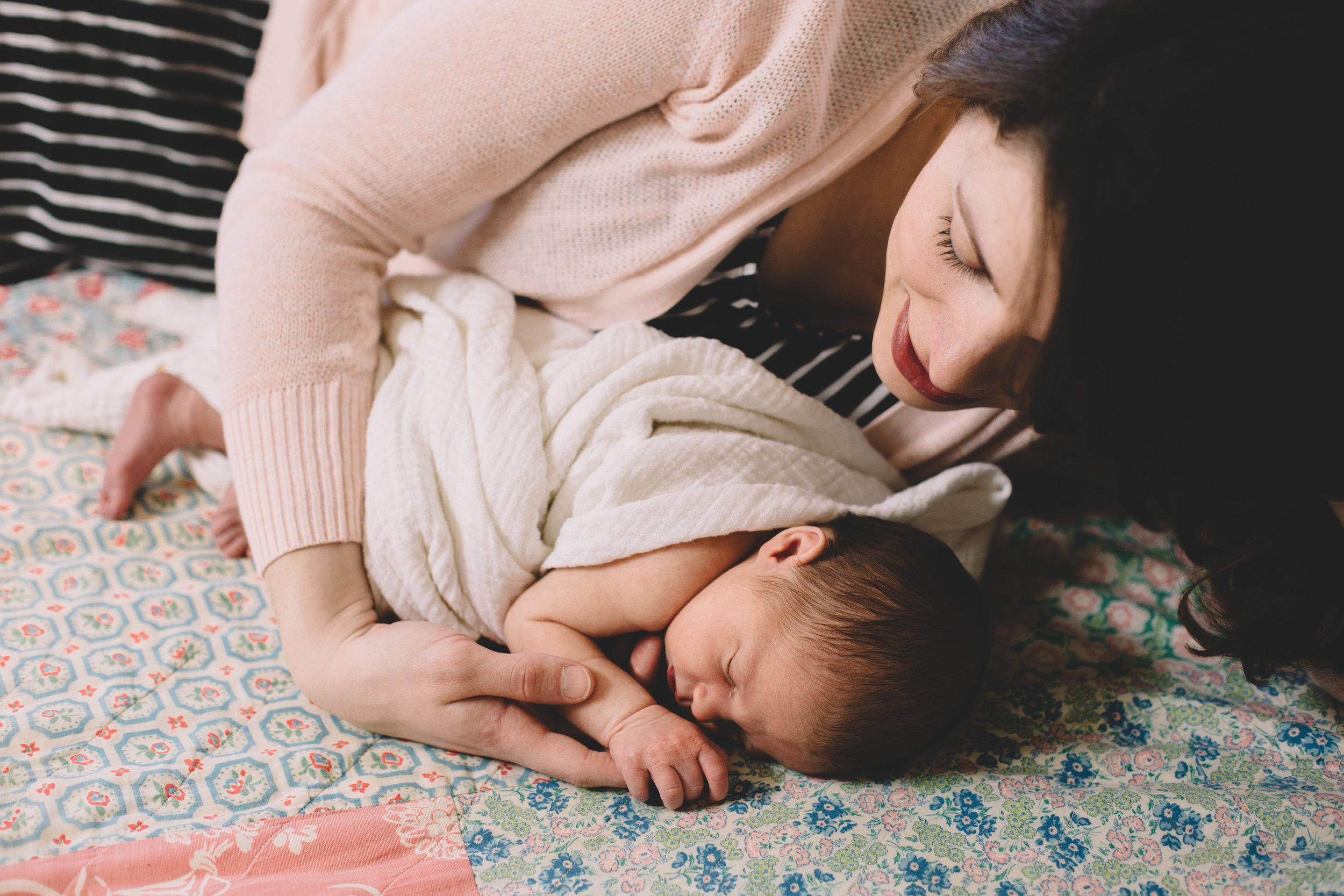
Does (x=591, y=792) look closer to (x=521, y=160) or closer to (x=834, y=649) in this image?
(x=834, y=649)

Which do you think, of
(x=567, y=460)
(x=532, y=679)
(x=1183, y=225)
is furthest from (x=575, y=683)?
(x=1183, y=225)

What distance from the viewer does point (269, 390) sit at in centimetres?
102

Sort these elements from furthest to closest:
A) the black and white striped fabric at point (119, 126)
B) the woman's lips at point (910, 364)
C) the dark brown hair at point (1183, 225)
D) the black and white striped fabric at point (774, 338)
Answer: the black and white striped fabric at point (119, 126), the black and white striped fabric at point (774, 338), the woman's lips at point (910, 364), the dark brown hair at point (1183, 225)

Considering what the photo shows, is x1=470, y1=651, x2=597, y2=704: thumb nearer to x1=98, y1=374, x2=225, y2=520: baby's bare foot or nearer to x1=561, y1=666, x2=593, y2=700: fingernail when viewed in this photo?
x1=561, y1=666, x2=593, y2=700: fingernail

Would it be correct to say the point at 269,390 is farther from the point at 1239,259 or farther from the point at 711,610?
the point at 1239,259

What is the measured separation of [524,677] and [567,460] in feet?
0.83

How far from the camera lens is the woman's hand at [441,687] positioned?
3.01 feet

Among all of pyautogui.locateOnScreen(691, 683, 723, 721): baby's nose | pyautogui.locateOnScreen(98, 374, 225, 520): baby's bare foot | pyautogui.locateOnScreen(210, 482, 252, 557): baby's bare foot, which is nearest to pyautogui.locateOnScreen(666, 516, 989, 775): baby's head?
pyautogui.locateOnScreen(691, 683, 723, 721): baby's nose

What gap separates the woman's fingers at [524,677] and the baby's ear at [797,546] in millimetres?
243

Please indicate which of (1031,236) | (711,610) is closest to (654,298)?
(711,610)

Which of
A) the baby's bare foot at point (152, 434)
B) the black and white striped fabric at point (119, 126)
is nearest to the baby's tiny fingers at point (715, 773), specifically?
the baby's bare foot at point (152, 434)

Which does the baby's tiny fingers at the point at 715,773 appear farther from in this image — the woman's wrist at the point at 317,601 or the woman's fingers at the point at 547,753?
the woman's wrist at the point at 317,601

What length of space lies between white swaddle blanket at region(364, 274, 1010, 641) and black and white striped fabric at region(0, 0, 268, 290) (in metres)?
0.60

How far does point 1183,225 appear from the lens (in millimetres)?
699
